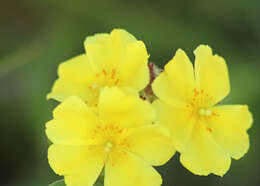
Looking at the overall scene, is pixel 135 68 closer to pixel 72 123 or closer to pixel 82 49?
pixel 72 123

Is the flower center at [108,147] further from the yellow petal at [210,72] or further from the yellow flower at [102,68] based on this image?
the yellow petal at [210,72]

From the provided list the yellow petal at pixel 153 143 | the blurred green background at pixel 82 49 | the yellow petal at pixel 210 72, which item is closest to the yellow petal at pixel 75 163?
the yellow petal at pixel 153 143

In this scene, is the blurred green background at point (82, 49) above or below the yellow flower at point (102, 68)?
below

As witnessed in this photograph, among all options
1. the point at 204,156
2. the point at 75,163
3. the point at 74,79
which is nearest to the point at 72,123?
the point at 75,163

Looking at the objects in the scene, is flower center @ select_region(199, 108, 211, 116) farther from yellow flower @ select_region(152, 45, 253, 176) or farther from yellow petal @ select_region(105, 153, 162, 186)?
yellow petal @ select_region(105, 153, 162, 186)

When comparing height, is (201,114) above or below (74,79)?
below

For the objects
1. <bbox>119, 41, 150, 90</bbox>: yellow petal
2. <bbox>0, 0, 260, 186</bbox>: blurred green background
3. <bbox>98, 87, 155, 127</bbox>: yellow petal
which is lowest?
<bbox>0, 0, 260, 186</bbox>: blurred green background

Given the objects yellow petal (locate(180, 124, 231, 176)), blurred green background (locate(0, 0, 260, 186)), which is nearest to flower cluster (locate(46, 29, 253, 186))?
yellow petal (locate(180, 124, 231, 176))
